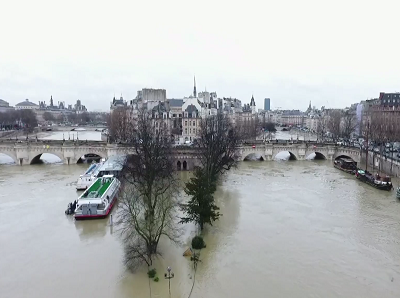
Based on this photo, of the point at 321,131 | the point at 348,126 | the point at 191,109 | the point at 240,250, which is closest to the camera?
the point at 240,250

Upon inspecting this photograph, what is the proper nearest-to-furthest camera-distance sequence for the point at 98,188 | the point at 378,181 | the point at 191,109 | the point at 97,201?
1. the point at 97,201
2. the point at 98,188
3. the point at 378,181
4. the point at 191,109

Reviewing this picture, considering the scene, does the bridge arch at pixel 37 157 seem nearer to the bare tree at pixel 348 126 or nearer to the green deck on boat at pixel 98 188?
the green deck on boat at pixel 98 188

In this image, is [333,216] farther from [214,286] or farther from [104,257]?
[104,257]

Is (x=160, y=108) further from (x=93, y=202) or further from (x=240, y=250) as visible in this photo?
(x=240, y=250)

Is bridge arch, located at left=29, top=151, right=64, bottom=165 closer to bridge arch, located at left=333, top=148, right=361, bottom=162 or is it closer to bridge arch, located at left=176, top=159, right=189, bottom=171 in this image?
bridge arch, located at left=176, top=159, right=189, bottom=171

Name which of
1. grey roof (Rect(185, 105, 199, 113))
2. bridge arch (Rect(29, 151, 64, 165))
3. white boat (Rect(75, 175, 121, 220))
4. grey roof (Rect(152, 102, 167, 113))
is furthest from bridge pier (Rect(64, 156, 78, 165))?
grey roof (Rect(185, 105, 199, 113))

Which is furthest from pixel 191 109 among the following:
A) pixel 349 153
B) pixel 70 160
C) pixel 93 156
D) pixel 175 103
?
pixel 349 153

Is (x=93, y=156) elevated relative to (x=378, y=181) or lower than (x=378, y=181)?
elevated
